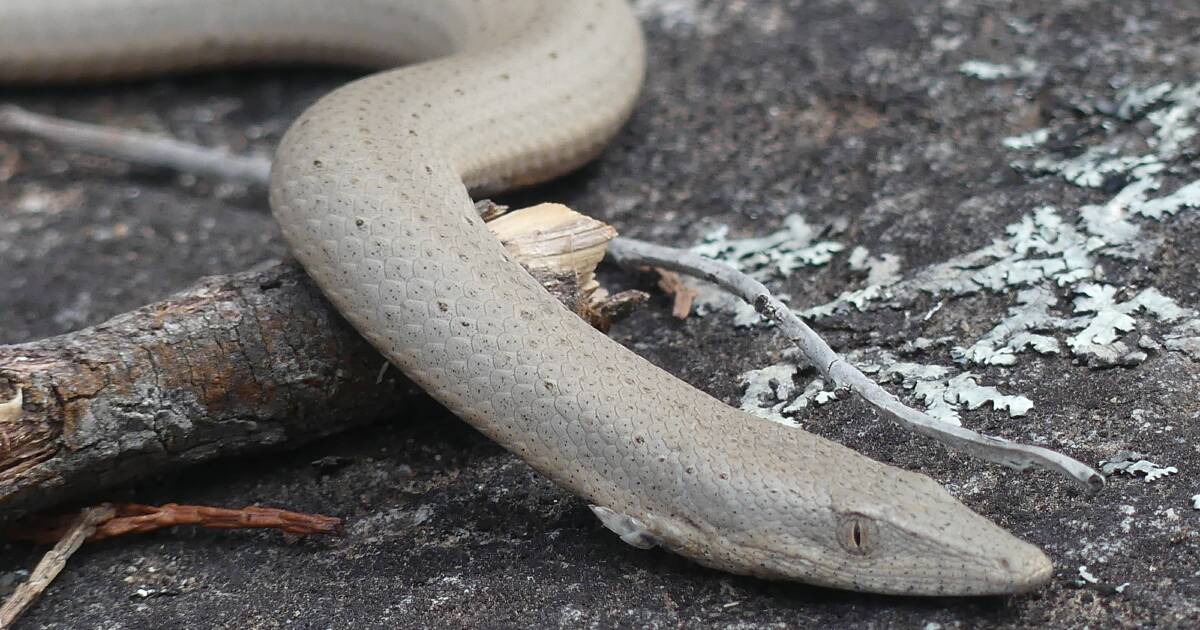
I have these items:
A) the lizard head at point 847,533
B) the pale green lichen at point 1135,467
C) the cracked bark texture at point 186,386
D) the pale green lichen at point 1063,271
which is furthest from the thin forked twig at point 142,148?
the pale green lichen at point 1135,467

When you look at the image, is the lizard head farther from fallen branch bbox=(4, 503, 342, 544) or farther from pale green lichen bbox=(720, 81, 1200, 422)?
fallen branch bbox=(4, 503, 342, 544)

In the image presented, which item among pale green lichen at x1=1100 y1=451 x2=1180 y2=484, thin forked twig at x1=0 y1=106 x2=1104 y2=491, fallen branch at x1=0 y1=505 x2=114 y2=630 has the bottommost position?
pale green lichen at x1=1100 y1=451 x2=1180 y2=484

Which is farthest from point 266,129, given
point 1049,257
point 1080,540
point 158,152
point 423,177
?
point 1080,540

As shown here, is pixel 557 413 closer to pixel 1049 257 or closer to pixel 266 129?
pixel 1049 257

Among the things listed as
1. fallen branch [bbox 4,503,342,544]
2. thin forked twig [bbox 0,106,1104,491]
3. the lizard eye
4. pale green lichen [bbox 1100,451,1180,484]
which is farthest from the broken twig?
fallen branch [bbox 4,503,342,544]

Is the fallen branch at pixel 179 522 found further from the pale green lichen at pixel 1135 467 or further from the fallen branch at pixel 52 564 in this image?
the pale green lichen at pixel 1135 467
